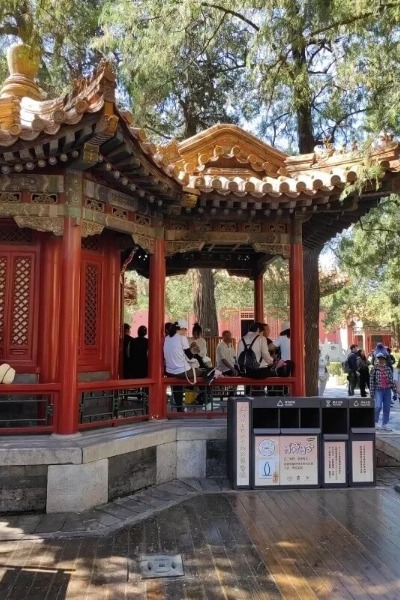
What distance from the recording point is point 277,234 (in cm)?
742

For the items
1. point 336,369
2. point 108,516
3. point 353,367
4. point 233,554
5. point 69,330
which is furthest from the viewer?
point 336,369

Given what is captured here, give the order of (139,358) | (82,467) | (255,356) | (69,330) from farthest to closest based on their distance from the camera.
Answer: (139,358) < (255,356) < (69,330) < (82,467)

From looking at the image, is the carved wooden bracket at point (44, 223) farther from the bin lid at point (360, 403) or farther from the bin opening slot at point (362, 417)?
the bin opening slot at point (362, 417)

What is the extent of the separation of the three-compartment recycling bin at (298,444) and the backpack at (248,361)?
85 centimetres

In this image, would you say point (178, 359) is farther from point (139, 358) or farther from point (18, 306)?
point (18, 306)

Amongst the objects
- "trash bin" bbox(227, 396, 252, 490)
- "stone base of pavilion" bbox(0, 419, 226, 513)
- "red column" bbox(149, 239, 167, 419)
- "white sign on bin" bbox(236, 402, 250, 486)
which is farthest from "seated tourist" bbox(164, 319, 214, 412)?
"white sign on bin" bbox(236, 402, 250, 486)

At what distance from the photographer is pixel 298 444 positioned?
6.19 m

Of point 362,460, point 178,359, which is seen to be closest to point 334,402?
point 362,460

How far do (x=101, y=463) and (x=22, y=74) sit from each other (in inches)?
214

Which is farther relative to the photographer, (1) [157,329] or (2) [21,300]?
(1) [157,329]

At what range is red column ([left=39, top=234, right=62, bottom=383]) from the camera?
6289mm

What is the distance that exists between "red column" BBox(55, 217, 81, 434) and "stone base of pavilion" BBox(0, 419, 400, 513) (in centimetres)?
23

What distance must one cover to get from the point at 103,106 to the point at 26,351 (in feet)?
10.1

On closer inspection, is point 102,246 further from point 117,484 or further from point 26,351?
point 117,484
